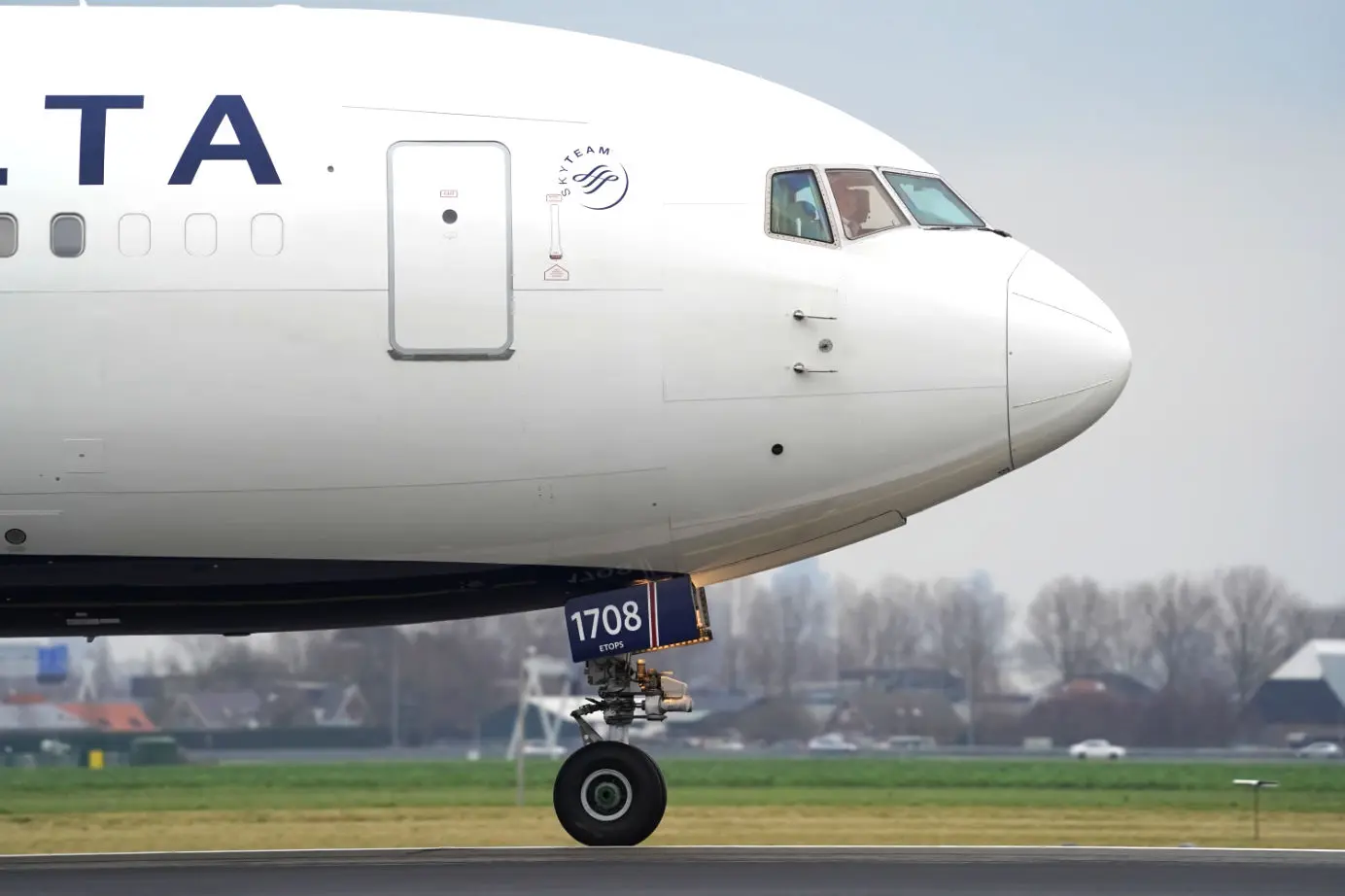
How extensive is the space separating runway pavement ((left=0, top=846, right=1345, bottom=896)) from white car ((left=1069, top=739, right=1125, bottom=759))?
33.1 metres

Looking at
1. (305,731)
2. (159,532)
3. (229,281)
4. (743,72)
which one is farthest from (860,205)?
(305,731)

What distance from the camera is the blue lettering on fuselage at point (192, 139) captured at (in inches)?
533

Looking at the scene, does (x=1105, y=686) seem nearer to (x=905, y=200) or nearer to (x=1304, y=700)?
(x=1304, y=700)

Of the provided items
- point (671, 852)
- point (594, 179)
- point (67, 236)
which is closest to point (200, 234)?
point (67, 236)

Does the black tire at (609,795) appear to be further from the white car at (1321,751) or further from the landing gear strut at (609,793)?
the white car at (1321,751)

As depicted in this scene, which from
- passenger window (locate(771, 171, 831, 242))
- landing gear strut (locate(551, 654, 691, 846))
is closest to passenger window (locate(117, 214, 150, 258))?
passenger window (locate(771, 171, 831, 242))

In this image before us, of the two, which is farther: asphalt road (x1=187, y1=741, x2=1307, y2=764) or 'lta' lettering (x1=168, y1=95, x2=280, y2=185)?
asphalt road (x1=187, y1=741, x2=1307, y2=764)

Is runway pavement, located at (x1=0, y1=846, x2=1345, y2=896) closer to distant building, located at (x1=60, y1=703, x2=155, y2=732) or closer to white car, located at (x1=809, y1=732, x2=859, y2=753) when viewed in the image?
distant building, located at (x1=60, y1=703, x2=155, y2=732)

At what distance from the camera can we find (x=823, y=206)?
14.0 meters

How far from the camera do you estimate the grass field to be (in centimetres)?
2222

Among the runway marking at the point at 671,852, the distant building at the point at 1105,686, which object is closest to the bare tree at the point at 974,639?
the distant building at the point at 1105,686

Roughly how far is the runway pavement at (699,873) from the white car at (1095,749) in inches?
1303

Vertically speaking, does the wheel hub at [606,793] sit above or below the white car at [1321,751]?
above

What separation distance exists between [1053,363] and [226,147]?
5.85 metres
